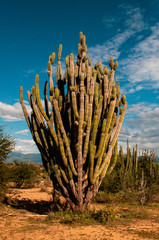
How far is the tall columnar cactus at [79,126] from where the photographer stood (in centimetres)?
826

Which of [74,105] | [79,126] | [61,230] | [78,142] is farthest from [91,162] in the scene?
[61,230]

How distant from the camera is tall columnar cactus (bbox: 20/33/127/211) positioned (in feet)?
27.1

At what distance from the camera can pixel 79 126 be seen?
26.6 feet

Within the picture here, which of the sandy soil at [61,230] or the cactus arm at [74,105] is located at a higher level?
the cactus arm at [74,105]

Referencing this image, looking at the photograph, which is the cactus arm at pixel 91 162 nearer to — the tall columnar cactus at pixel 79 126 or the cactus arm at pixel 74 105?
the tall columnar cactus at pixel 79 126

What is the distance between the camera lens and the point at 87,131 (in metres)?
8.23

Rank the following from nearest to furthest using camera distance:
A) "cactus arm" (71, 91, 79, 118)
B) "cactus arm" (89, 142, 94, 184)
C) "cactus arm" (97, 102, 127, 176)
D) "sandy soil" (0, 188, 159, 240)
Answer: "sandy soil" (0, 188, 159, 240)
"cactus arm" (89, 142, 94, 184)
"cactus arm" (71, 91, 79, 118)
"cactus arm" (97, 102, 127, 176)

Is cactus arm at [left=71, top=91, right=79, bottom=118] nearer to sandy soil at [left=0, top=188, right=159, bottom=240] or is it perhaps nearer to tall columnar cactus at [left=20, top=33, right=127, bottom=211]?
tall columnar cactus at [left=20, top=33, right=127, bottom=211]

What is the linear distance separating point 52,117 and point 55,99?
0.73 m

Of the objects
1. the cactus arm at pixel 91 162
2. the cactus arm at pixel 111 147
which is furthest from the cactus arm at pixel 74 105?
the cactus arm at pixel 111 147

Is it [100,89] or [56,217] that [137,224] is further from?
[100,89]

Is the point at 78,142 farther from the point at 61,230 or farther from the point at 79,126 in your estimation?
the point at 61,230

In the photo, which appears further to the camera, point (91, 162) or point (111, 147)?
point (111, 147)

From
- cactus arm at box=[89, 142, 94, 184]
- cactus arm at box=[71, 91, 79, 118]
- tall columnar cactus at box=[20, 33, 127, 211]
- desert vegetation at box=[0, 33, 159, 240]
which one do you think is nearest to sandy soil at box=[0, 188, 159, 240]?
desert vegetation at box=[0, 33, 159, 240]
